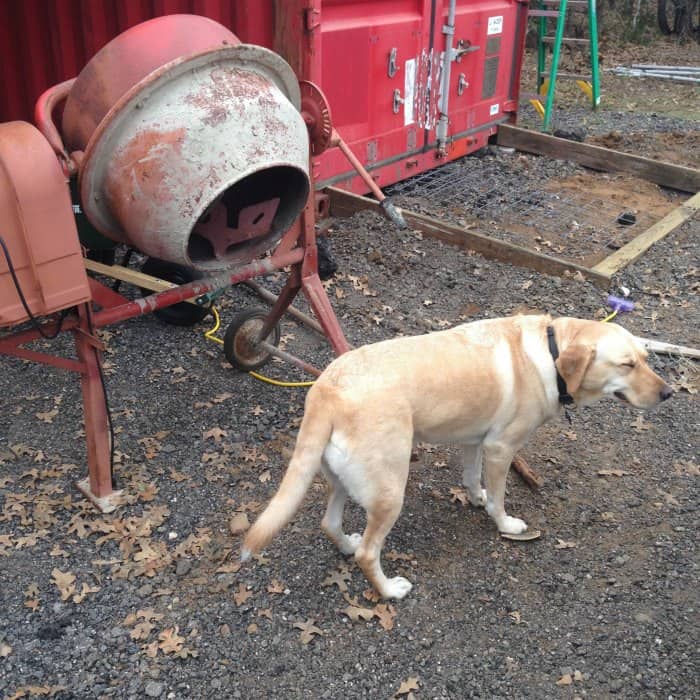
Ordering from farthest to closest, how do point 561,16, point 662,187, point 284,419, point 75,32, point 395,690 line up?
point 561,16 < point 662,187 < point 75,32 < point 284,419 < point 395,690

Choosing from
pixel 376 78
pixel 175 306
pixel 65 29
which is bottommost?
pixel 175 306

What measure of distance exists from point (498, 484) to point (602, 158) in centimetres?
652

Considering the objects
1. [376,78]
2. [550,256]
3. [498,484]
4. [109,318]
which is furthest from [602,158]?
[109,318]

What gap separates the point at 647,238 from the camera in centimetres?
654

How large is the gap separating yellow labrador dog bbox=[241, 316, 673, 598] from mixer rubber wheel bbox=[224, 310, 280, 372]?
1.67 m

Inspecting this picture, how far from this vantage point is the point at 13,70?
581 cm

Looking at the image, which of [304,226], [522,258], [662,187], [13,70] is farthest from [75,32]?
[662,187]

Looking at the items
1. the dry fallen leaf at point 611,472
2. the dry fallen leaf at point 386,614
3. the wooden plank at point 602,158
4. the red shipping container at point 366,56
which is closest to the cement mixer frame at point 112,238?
the red shipping container at point 366,56

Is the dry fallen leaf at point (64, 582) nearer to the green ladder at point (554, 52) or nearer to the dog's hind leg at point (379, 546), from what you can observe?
the dog's hind leg at point (379, 546)

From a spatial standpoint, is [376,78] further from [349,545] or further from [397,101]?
[349,545]

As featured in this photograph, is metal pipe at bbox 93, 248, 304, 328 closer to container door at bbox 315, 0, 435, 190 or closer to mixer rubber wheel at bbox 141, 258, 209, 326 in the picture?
mixer rubber wheel at bbox 141, 258, 209, 326

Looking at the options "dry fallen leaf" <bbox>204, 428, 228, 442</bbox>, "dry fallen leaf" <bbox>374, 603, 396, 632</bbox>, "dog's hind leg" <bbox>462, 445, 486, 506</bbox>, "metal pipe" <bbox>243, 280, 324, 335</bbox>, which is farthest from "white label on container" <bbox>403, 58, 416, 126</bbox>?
"dry fallen leaf" <bbox>374, 603, 396, 632</bbox>

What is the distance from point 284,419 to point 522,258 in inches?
109

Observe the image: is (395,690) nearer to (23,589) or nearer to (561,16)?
(23,589)
